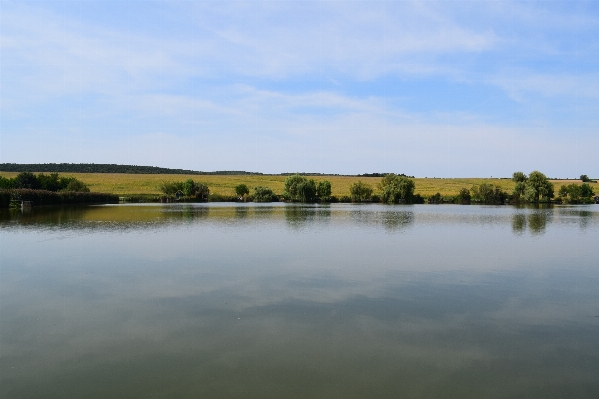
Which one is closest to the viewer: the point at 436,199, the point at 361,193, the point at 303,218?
the point at 303,218

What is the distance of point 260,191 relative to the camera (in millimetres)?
86500

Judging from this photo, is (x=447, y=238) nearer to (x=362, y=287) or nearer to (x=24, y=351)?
(x=362, y=287)

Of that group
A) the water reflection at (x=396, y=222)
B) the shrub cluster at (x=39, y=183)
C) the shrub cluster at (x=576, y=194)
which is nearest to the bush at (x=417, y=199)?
the shrub cluster at (x=576, y=194)

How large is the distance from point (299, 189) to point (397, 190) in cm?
1741

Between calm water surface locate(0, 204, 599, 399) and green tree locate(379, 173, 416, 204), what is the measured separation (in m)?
65.6

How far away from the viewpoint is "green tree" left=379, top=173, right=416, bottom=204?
3334 inches

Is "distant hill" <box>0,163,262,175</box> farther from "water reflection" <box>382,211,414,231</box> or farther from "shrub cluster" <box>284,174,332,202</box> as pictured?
"water reflection" <box>382,211,414,231</box>

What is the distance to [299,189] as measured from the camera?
84.6m

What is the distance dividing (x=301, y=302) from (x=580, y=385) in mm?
5996

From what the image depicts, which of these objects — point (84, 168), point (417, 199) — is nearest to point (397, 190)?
point (417, 199)

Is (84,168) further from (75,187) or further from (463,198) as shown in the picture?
(463,198)

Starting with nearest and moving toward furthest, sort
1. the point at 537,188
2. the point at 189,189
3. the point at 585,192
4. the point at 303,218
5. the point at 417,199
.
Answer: the point at 303,218 < the point at 537,188 < the point at 417,199 < the point at 189,189 < the point at 585,192

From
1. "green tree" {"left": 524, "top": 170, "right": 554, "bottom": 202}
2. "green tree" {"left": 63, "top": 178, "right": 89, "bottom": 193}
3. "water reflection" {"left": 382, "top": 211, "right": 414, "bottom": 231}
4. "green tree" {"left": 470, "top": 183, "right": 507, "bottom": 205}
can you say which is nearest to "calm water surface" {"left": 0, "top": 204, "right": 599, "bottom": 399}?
"water reflection" {"left": 382, "top": 211, "right": 414, "bottom": 231}

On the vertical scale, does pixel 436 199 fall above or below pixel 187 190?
below
